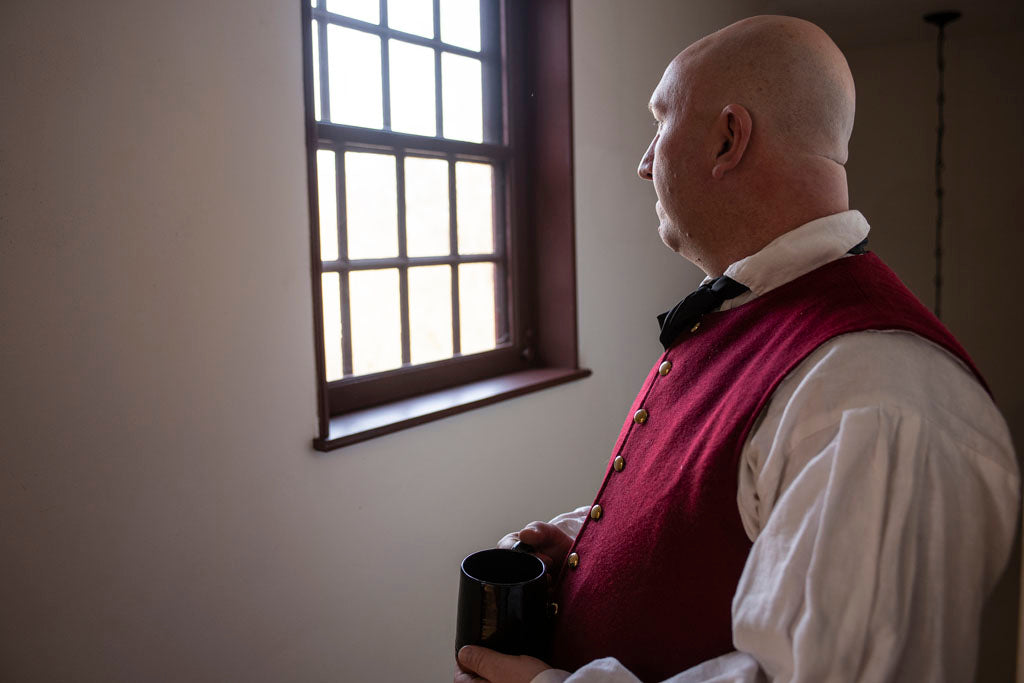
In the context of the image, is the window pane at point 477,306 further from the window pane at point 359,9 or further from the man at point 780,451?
the man at point 780,451

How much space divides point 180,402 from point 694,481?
104 centimetres

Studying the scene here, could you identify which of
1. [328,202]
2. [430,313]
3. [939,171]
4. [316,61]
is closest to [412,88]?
[316,61]

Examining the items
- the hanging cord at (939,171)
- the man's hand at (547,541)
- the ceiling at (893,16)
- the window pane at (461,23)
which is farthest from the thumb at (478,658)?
the hanging cord at (939,171)

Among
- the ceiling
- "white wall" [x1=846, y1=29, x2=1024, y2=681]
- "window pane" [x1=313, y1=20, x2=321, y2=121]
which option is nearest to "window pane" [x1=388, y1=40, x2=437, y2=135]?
"window pane" [x1=313, y1=20, x2=321, y2=121]

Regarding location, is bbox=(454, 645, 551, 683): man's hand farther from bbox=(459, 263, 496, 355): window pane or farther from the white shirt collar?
bbox=(459, 263, 496, 355): window pane

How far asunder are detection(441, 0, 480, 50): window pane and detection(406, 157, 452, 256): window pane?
403 mm

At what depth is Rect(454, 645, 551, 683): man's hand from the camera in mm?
917

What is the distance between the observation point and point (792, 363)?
78cm

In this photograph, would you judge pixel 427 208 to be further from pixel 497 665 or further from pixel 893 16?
pixel 893 16

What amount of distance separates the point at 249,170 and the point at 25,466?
0.70 m

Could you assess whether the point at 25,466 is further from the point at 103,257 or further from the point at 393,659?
the point at 393,659

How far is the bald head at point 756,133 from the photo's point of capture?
0.92 metres

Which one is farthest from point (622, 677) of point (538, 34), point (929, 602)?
point (538, 34)

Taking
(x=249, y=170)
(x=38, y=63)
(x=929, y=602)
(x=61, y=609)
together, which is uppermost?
(x=38, y=63)
